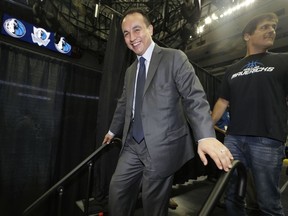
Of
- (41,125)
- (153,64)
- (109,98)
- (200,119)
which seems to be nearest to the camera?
(200,119)

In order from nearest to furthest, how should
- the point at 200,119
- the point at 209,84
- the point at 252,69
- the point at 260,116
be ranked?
the point at 200,119
the point at 260,116
the point at 252,69
the point at 209,84

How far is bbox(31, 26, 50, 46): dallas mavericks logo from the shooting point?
5.02m

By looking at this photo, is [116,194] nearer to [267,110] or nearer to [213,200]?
[213,200]

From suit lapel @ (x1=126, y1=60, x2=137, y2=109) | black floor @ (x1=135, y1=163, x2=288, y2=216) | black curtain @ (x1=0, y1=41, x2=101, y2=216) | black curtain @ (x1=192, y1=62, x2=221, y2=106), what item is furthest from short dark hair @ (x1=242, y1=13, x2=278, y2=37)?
black curtain @ (x1=192, y1=62, x2=221, y2=106)

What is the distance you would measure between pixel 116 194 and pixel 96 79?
2.38 meters

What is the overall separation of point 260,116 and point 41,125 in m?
2.66

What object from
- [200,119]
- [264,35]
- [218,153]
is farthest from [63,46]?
[218,153]

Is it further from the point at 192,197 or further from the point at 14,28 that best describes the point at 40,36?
the point at 192,197

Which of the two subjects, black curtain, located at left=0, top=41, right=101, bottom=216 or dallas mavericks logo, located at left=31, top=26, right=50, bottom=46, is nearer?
black curtain, located at left=0, top=41, right=101, bottom=216

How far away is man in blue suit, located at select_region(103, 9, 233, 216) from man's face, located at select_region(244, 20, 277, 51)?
80cm

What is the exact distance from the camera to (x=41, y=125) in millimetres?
2883

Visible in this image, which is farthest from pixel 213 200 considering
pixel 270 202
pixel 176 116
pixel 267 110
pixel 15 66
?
pixel 15 66

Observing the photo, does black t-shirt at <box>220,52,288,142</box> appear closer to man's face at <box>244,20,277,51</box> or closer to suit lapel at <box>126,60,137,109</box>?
man's face at <box>244,20,277,51</box>

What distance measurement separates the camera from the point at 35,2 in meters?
3.36
